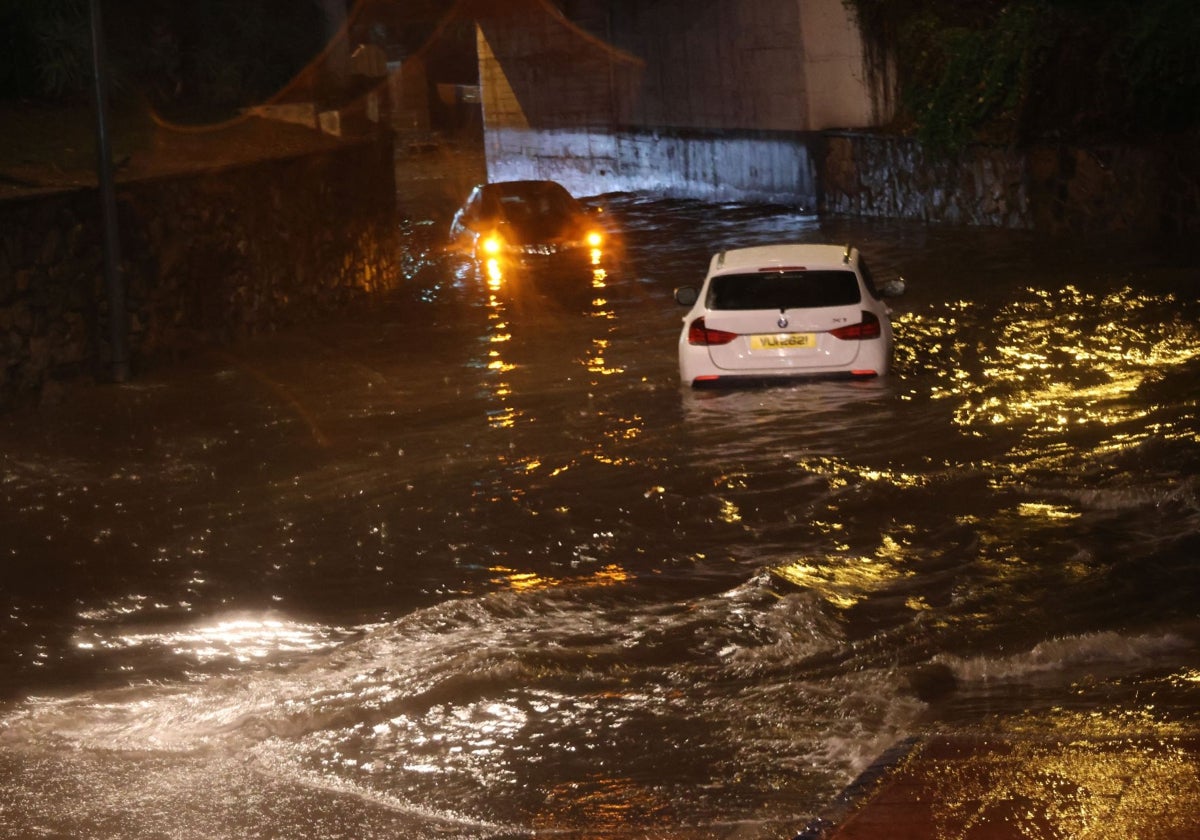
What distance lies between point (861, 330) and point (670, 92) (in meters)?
26.9

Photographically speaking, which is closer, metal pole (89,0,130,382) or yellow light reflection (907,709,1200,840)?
yellow light reflection (907,709,1200,840)

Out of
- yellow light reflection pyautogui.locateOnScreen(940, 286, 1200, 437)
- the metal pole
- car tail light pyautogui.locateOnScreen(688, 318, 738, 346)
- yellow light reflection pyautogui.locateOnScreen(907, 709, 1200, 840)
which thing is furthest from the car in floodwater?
yellow light reflection pyautogui.locateOnScreen(907, 709, 1200, 840)

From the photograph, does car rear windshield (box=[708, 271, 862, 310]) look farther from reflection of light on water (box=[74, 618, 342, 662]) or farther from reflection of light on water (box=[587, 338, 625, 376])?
reflection of light on water (box=[74, 618, 342, 662])

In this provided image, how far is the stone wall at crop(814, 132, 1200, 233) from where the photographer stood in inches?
956

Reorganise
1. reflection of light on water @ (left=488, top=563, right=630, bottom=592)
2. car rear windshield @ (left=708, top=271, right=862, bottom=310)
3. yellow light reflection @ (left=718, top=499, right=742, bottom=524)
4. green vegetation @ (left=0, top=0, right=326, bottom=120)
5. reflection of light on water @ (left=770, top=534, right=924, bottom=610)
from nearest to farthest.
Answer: reflection of light on water @ (left=770, top=534, right=924, bottom=610)
reflection of light on water @ (left=488, top=563, right=630, bottom=592)
yellow light reflection @ (left=718, top=499, right=742, bottom=524)
car rear windshield @ (left=708, top=271, right=862, bottom=310)
green vegetation @ (left=0, top=0, right=326, bottom=120)

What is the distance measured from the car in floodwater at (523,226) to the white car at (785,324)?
13372 millimetres

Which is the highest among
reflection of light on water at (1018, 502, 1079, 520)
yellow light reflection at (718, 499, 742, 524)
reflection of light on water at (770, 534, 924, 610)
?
yellow light reflection at (718, 499, 742, 524)

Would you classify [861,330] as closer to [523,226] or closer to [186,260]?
[186,260]

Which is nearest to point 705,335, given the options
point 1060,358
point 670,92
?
point 1060,358

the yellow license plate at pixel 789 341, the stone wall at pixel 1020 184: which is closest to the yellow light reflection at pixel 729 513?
the yellow license plate at pixel 789 341

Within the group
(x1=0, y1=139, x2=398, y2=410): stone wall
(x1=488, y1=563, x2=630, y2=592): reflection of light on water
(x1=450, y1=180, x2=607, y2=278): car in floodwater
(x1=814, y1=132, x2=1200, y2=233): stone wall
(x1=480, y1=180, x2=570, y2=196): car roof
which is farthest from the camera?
(x1=480, y1=180, x2=570, y2=196): car roof

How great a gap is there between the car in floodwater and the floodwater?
10.7 metres

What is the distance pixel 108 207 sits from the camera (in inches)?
593

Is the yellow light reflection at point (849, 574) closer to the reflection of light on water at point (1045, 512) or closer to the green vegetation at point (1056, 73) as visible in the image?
the reflection of light on water at point (1045, 512)
